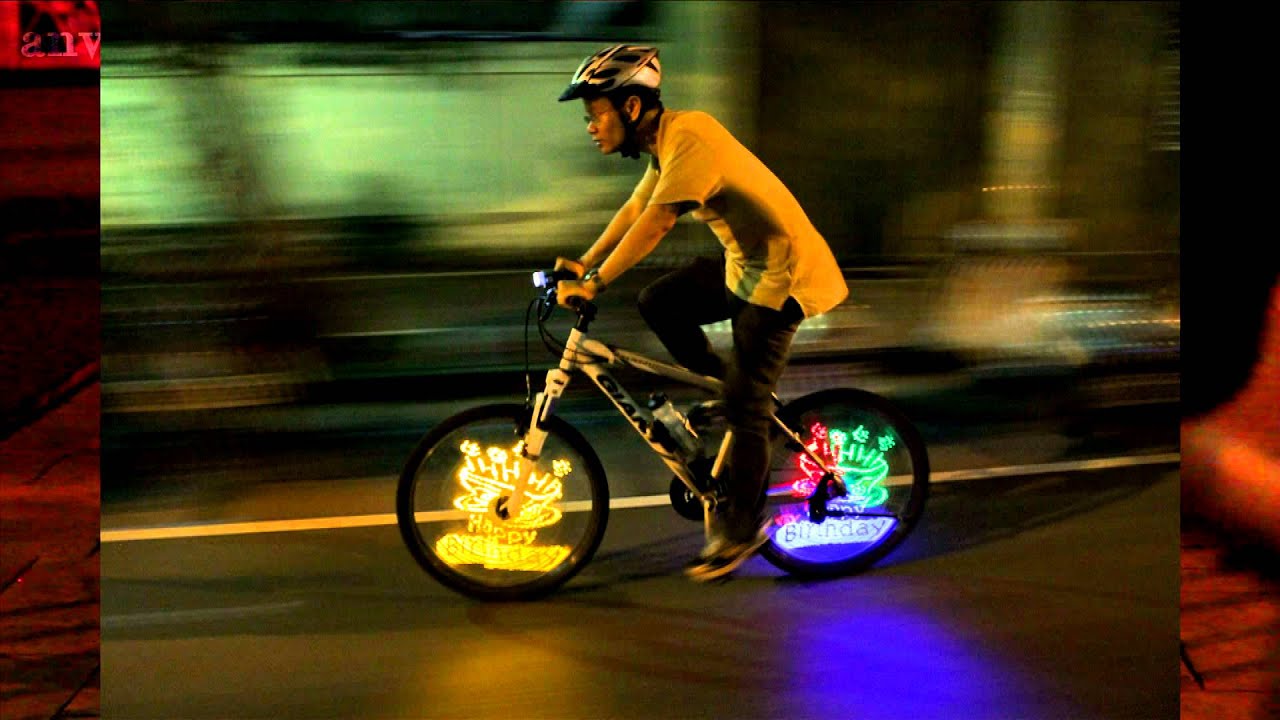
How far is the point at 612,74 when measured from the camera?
4.64 meters

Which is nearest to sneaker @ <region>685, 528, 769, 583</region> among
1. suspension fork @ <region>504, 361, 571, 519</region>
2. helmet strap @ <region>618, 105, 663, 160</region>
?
suspension fork @ <region>504, 361, 571, 519</region>

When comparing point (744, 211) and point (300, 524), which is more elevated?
point (744, 211)

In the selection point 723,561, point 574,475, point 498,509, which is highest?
point 574,475

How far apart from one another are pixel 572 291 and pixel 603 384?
44 centimetres

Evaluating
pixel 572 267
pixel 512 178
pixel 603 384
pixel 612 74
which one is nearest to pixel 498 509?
pixel 603 384

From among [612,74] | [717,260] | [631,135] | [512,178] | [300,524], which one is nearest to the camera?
[612,74]

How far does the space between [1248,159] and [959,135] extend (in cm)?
487

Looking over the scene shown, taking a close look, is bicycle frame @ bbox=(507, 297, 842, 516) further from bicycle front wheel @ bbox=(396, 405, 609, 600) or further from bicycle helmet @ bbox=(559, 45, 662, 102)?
bicycle helmet @ bbox=(559, 45, 662, 102)

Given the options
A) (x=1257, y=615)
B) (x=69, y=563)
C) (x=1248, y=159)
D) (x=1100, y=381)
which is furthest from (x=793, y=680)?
(x=1100, y=381)

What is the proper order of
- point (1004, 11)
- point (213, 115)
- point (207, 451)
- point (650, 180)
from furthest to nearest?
point (1004, 11), point (213, 115), point (207, 451), point (650, 180)

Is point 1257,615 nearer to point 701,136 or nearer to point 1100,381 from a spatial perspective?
point 701,136

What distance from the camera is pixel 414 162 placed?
Answer: 7.63m

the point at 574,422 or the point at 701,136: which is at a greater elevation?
the point at 701,136

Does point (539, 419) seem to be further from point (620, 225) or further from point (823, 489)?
point (823, 489)
